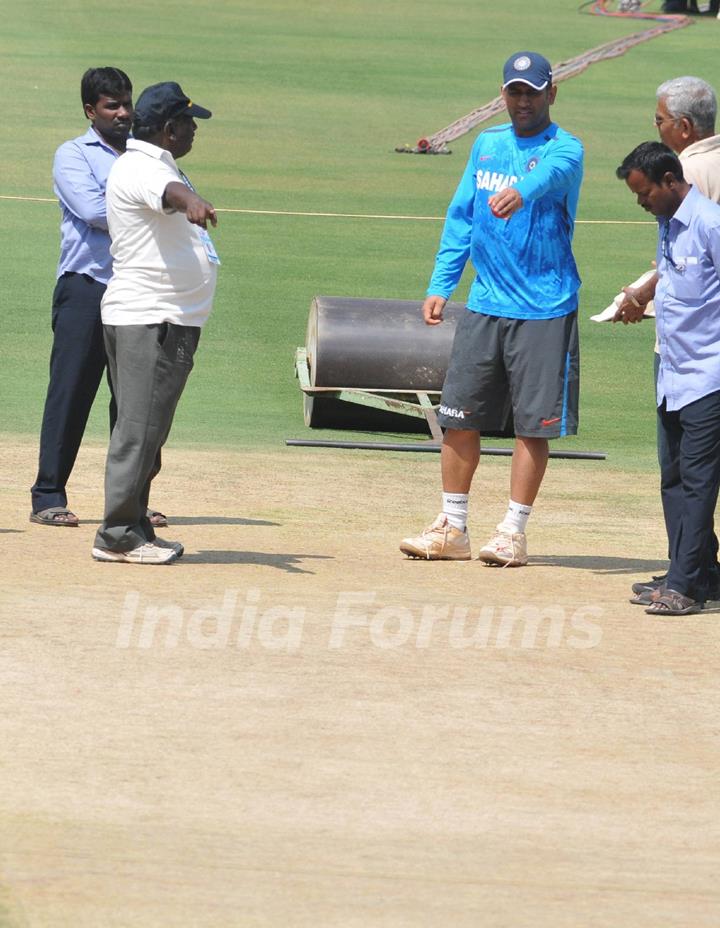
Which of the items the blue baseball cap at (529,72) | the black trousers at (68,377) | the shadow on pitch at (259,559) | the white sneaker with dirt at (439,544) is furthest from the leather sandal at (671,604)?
the black trousers at (68,377)

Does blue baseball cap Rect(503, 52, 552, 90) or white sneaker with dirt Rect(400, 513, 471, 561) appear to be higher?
blue baseball cap Rect(503, 52, 552, 90)

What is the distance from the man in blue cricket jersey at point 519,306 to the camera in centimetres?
767

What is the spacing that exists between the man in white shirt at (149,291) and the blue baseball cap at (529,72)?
1.32m

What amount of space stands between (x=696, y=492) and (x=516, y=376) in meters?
1.11

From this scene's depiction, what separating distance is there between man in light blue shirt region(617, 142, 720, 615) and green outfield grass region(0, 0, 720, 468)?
3723 mm

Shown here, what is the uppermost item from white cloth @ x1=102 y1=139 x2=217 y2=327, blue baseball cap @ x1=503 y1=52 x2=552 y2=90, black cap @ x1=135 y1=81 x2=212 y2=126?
blue baseball cap @ x1=503 y1=52 x2=552 y2=90

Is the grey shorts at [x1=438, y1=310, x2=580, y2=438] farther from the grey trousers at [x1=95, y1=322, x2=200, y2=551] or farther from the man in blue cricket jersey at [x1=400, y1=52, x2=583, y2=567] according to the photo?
the grey trousers at [x1=95, y1=322, x2=200, y2=551]

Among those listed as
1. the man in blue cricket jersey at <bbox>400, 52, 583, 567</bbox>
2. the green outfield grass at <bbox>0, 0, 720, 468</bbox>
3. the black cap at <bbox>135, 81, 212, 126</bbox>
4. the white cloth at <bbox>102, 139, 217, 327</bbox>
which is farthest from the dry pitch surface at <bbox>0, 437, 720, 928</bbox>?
the green outfield grass at <bbox>0, 0, 720, 468</bbox>

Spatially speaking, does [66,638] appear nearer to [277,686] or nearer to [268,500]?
[277,686]

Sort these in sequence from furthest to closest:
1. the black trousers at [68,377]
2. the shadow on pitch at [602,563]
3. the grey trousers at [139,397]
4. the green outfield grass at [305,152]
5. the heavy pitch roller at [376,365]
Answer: the green outfield grass at [305,152], the heavy pitch roller at [376,365], the black trousers at [68,377], the shadow on pitch at [602,563], the grey trousers at [139,397]

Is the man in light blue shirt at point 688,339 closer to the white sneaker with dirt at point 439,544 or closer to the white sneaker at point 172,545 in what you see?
the white sneaker with dirt at point 439,544

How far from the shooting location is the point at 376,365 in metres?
11.8

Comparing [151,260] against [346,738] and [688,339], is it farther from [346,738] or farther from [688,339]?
[346,738]

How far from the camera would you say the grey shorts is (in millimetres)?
7727
